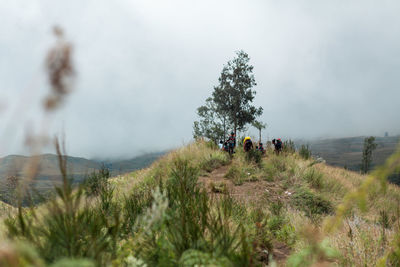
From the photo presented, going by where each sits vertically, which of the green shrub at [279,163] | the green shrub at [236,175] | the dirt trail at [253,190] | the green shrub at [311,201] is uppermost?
the green shrub at [279,163]

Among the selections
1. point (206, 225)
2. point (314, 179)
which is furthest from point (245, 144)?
point (206, 225)

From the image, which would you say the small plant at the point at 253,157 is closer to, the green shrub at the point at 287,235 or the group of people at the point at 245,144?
the group of people at the point at 245,144

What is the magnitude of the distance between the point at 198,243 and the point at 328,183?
1047cm

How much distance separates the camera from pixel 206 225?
77.6 inches

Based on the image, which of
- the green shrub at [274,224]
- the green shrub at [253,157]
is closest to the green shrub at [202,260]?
the green shrub at [274,224]

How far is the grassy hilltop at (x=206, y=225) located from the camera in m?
1.41

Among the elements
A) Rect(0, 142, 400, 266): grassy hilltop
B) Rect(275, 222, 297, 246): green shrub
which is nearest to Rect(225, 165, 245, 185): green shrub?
Rect(0, 142, 400, 266): grassy hilltop

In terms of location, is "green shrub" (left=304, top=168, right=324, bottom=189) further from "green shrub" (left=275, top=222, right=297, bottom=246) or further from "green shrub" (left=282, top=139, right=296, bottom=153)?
"green shrub" (left=275, top=222, right=297, bottom=246)

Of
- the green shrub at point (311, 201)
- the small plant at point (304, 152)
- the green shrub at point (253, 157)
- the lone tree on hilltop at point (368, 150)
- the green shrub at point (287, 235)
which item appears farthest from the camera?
the lone tree on hilltop at point (368, 150)

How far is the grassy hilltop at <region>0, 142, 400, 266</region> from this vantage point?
141 centimetres

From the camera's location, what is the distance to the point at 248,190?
8750mm

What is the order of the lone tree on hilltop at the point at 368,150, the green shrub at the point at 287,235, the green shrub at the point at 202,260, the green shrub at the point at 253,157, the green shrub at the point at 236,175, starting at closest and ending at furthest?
the green shrub at the point at 202,260 < the green shrub at the point at 287,235 < the green shrub at the point at 236,175 < the green shrub at the point at 253,157 < the lone tree on hilltop at the point at 368,150

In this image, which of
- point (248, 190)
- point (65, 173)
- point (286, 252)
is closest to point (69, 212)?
point (65, 173)

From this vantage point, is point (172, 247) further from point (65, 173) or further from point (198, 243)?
point (65, 173)
